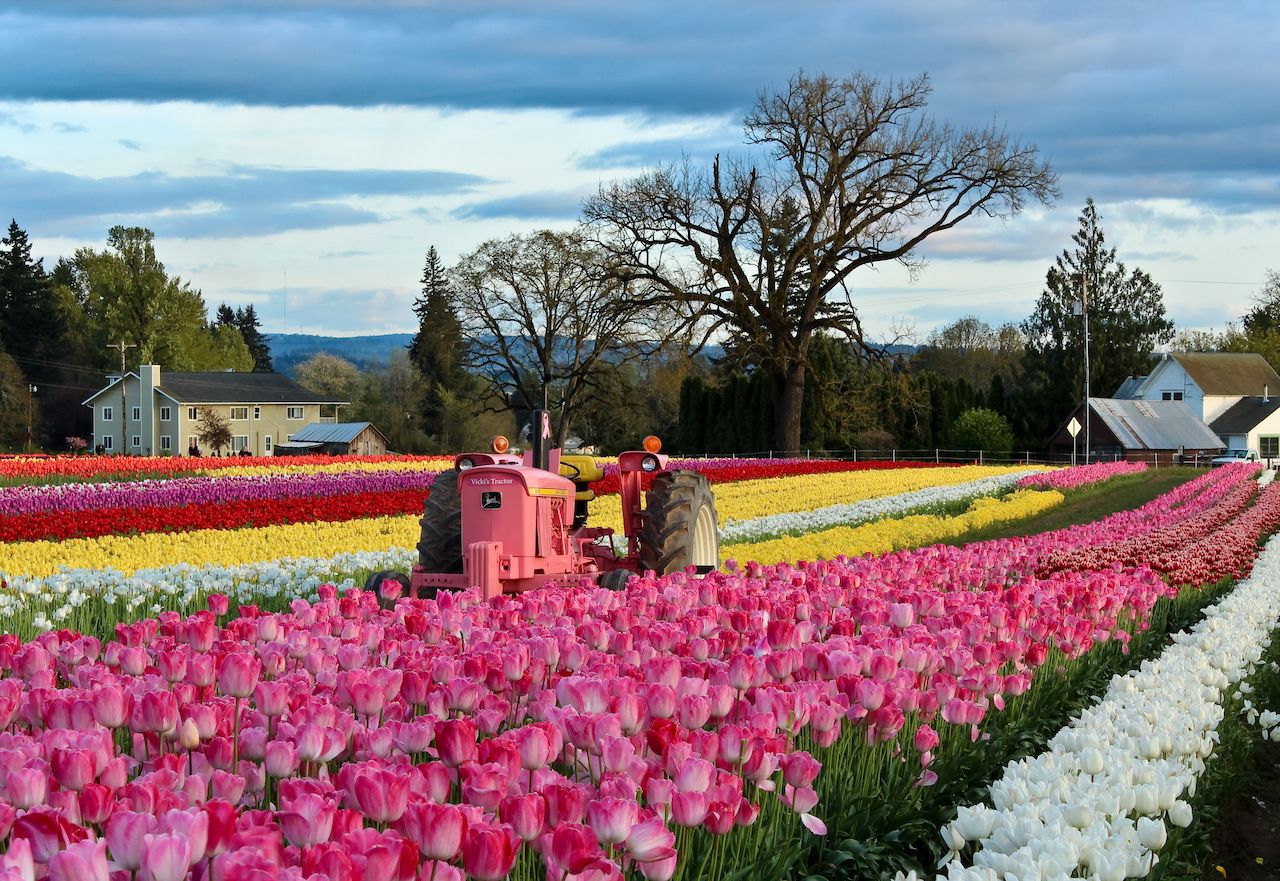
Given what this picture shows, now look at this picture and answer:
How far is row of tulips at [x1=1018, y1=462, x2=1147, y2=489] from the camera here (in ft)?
112

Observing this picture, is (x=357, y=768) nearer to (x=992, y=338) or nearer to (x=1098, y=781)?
(x=1098, y=781)

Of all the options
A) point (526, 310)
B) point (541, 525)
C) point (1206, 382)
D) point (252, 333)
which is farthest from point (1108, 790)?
point (252, 333)

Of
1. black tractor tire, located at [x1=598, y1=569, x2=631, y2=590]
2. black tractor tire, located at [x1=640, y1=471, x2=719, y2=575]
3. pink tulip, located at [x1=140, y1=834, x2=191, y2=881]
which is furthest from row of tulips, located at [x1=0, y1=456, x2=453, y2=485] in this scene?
pink tulip, located at [x1=140, y1=834, x2=191, y2=881]

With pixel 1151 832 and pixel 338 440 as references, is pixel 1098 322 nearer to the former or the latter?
pixel 338 440

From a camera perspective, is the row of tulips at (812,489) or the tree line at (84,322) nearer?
the row of tulips at (812,489)

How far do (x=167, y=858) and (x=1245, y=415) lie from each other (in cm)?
7918

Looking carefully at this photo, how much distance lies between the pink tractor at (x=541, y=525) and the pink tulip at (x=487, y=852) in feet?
20.1

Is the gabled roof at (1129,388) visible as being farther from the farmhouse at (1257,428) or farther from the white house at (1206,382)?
the farmhouse at (1257,428)

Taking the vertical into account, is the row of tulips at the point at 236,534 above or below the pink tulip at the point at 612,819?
below

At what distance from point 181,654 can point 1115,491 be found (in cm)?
3410

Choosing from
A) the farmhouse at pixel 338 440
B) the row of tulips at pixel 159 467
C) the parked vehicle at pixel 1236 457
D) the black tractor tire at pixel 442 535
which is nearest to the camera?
the black tractor tire at pixel 442 535

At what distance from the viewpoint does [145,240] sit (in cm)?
8925

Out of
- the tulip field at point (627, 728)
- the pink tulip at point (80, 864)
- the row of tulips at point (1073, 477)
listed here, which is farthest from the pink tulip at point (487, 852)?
the row of tulips at point (1073, 477)

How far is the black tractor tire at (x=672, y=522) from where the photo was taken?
10469mm
